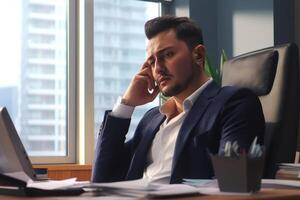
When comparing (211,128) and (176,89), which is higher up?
(176,89)

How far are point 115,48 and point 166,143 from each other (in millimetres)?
2113

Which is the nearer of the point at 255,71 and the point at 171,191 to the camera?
the point at 171,191

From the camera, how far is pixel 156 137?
1.96 meters

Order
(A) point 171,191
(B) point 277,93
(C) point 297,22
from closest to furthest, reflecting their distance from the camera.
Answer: (A) point 171,191, (B) point 277,93, (C) point 297,22

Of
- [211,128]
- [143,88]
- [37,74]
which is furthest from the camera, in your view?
[37,74]

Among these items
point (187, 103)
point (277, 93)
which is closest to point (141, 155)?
point (187, 103)

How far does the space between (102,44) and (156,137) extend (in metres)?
2.00

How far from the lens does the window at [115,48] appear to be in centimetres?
379

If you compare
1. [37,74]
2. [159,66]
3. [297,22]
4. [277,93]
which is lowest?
[277,93]

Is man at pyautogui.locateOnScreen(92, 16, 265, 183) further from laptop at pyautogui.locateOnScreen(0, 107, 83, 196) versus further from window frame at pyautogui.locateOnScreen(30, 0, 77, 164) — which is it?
window frame at pyautogui.locateOnScreen(30, 0, 77, 164)

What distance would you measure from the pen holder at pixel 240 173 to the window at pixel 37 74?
2.62m

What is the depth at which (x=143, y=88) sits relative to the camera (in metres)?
2.14

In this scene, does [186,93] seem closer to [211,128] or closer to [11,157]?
[211,128]

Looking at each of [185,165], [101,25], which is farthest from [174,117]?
[101,25]
